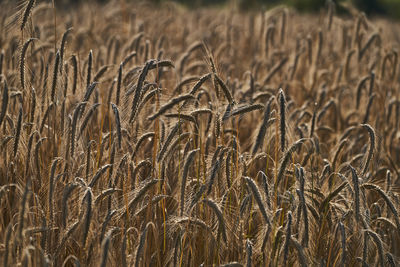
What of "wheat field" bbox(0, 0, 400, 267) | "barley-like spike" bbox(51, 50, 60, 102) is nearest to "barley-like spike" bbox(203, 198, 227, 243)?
"wheat field" bbox(0, 0, 400, 267)

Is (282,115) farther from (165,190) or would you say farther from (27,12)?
(27,12)

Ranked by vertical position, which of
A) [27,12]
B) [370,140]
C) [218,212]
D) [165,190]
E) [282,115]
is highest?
[27,12]

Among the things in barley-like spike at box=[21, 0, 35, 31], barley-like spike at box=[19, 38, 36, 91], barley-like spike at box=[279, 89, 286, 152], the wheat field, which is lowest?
the wheat field

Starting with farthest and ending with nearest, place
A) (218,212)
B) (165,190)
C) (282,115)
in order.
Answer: (165,190)
(282,115)
(218,212)

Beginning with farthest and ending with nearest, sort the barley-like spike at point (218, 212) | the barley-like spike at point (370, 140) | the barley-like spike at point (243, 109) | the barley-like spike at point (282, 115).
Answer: the barley-like spike at point (370, 140) → the barley-like spike at point (243, 109) → the barley-like spike at point (282, 115) → the barley-like spike at point (218, 212)

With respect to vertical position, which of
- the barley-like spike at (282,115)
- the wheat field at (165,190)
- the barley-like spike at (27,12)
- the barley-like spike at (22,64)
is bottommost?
the wheat field at (165,190)

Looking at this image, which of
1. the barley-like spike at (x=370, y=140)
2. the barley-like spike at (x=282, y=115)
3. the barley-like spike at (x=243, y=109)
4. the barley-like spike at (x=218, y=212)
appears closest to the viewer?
the barley-like spike at (x=218, y=212)

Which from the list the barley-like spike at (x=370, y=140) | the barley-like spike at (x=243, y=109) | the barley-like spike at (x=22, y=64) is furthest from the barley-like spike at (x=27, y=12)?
the barley-like spike at (x=370, y=140)

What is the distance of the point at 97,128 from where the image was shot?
142 inches

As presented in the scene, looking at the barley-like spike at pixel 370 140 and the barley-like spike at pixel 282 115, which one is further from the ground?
the barley-like spike at pixel 282 115

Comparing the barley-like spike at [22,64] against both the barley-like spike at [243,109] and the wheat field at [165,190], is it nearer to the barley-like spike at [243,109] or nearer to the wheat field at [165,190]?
the wheat field at [165,190]

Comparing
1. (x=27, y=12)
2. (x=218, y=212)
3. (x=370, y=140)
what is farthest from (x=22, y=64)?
(x=370, y=140)

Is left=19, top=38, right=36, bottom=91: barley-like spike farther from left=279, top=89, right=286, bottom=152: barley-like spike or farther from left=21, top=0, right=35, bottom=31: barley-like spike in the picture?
left=279, top=89, right=286, bottom=152: barley-like spike

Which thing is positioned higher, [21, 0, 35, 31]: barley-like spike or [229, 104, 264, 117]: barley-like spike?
[21, 0, 35, 31]: barley-like spike
